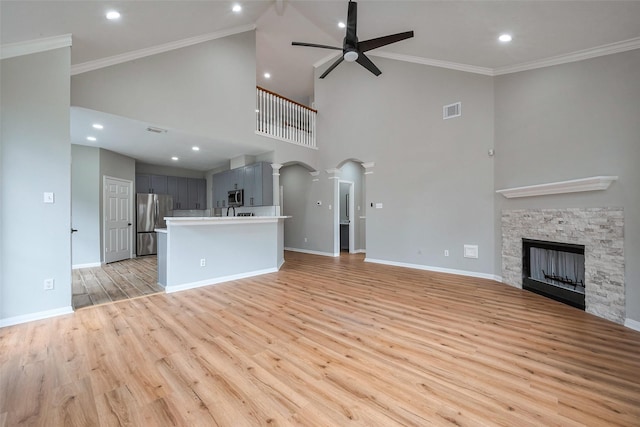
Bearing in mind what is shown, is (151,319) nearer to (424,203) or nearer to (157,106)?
(157,106)

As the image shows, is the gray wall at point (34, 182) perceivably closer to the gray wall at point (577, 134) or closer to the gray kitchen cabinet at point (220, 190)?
the gray kitchen cabinet at point (220, 190)

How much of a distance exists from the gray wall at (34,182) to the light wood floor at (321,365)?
38 centimetres

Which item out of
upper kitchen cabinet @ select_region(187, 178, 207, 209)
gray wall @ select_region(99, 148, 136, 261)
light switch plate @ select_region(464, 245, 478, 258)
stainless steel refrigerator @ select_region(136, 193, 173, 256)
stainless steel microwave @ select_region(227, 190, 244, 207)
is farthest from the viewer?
upper kitchen cabinet @ select_region(187, 178, 207, 209)

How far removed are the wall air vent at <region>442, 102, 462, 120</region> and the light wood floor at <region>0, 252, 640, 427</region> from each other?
329cm

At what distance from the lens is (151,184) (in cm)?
759

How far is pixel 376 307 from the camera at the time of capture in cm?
319

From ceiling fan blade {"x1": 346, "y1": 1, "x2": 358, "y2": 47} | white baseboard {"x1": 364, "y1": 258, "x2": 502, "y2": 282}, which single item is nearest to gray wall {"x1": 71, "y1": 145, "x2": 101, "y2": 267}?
ceiling fan blade {"x1": 346, "y1": 1, "x2": 358, "y2": 47}

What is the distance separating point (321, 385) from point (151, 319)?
A: 2.11m

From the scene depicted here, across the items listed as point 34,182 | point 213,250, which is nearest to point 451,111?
point 213,250

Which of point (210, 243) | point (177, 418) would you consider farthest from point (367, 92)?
point (177, 418)

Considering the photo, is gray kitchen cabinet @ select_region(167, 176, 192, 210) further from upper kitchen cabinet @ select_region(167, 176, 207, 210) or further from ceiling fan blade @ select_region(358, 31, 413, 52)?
ceiling fan blade @ select_region(358, 31, 413, 52)

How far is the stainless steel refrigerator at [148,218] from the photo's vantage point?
7.12 m

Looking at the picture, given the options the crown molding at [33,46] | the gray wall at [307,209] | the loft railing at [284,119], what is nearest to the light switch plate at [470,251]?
the gray wall at [307,209]

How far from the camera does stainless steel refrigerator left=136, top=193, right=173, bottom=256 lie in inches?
280
